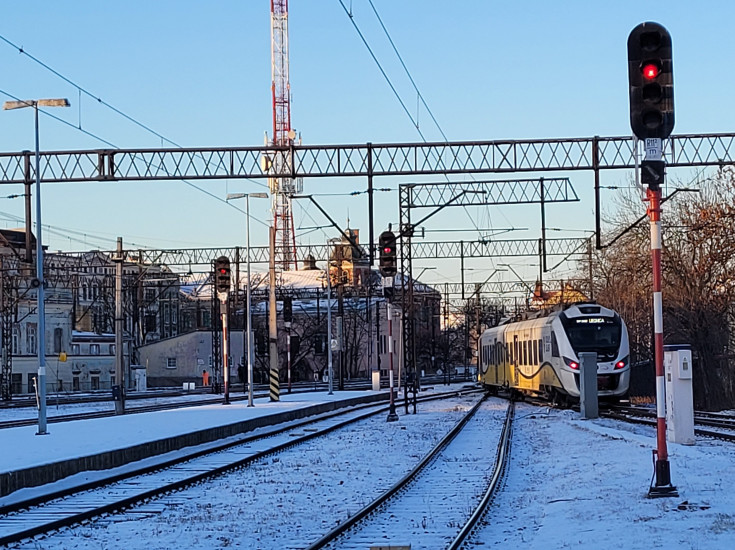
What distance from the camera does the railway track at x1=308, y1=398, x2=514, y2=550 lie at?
12.3m

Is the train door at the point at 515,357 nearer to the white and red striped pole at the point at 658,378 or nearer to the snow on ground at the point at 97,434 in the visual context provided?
the snow on ground at the point at 97,434

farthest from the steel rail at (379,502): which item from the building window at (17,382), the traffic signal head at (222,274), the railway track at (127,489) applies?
the building window at (17,382)

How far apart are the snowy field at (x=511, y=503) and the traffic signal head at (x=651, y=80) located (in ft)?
14.1

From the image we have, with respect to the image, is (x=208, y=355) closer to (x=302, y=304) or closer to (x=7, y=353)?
(x=302, y=304)

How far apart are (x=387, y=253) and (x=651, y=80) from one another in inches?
801

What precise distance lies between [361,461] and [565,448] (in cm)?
453

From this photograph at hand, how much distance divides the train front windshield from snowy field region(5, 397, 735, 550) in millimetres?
12442

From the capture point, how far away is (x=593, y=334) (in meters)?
37.2

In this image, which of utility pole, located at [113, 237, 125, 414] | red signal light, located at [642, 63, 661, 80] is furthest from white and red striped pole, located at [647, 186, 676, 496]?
utility pole, located at [113, 237, 125, 414]

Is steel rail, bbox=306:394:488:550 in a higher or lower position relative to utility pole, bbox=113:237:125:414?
lower

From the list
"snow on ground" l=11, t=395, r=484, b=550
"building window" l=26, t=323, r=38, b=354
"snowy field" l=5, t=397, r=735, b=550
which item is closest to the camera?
"snowy field" l=5, t=397, r=735, b=550

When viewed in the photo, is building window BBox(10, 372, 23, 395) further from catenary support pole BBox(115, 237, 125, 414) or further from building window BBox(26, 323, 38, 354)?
catenary support pole BBox(115, 237, 125, 414)

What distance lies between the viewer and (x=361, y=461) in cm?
2183

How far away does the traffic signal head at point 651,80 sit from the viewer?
12.8m
